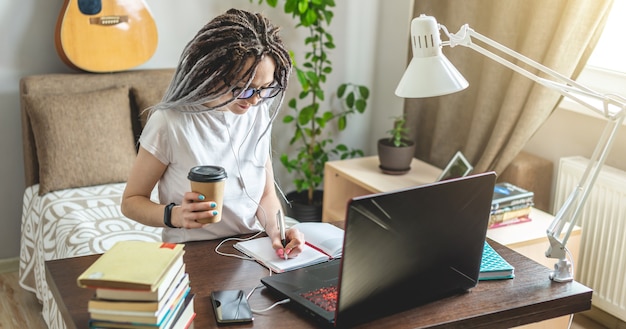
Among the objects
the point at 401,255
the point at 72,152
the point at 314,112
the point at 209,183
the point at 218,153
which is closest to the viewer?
the point at 401,255

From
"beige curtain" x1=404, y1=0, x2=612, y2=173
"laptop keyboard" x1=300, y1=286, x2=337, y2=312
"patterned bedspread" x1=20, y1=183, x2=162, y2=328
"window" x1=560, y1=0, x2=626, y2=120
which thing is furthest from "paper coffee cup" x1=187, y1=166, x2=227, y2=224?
"window" x1=560, y1=0, x2=626, y2=120

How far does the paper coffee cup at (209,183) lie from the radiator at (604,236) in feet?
5.16

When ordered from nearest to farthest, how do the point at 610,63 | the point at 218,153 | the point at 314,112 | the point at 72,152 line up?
the point at 218,153, the point at 610,63, the point at 72,152, the point at 314,112

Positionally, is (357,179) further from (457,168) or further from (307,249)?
(307,249)

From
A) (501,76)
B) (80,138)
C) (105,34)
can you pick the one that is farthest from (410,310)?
(105,34)

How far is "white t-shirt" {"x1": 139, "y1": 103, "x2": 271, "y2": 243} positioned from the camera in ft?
5.86

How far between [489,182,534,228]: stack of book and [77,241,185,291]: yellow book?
1.45 m

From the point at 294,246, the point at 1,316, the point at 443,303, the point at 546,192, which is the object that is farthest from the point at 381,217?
the point at 1,316

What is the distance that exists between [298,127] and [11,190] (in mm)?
1336

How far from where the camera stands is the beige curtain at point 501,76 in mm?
2561

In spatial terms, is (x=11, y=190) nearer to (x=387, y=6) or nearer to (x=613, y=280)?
(x=387, y=6)

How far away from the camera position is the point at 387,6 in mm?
3650

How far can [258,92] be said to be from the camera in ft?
5.58

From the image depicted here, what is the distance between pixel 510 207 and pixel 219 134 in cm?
118
